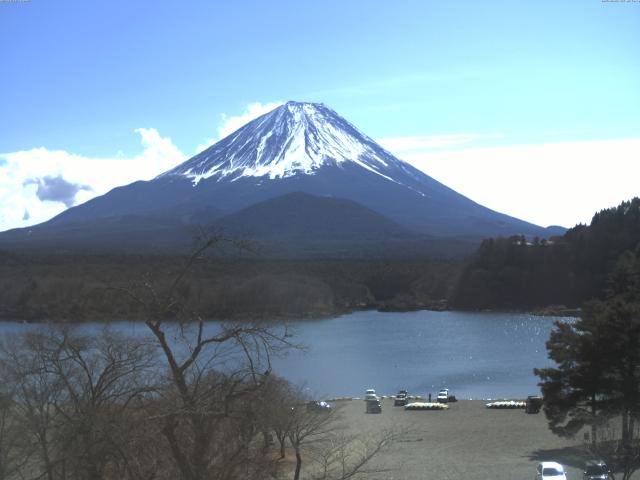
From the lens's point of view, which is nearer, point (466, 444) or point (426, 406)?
point (466, 444)

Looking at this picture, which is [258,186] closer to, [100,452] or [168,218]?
[168,218]

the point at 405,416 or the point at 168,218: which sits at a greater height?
the point at 168,218

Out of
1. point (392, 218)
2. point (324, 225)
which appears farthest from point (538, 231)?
point (324, 225)

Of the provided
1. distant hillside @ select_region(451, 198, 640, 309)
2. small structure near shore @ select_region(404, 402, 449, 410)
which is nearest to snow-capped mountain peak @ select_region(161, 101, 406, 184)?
distant hillside @ select_region(451, 198, 640, 309)

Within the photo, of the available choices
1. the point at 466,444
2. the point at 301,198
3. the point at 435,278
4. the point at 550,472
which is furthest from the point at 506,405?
the point at 301,198

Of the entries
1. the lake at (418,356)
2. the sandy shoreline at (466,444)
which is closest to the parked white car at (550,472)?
the sandy shoreline at (466,444)

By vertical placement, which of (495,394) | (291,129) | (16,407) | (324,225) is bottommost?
(495,394)

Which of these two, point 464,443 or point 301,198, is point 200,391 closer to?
point 464,443
